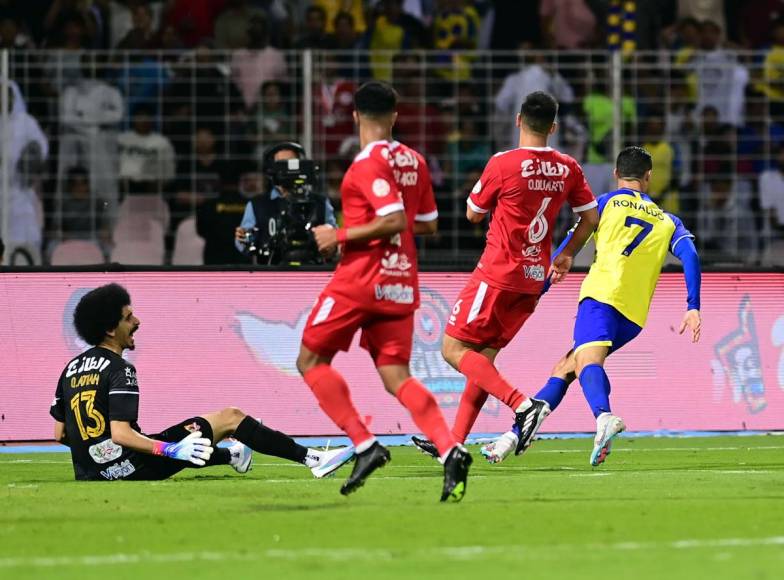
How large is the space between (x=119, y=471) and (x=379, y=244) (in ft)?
9.07

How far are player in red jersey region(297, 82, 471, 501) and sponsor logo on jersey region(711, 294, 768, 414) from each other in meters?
6.23

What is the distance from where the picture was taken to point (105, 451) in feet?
33.6

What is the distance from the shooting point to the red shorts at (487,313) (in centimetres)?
1077

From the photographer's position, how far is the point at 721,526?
24.8 ft

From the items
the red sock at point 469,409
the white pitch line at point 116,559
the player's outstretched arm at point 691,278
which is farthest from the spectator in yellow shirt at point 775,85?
the white pitch line at point 116,559

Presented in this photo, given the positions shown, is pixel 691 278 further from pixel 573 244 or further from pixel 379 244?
pixel 379 244

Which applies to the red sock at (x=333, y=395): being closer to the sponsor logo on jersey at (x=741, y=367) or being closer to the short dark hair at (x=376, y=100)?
the short dark hair at (x=376, y=100)

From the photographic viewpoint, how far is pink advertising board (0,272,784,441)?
539 inches

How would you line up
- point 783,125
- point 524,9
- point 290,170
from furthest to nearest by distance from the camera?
point 524,9 → point 783,125 → point 290,170

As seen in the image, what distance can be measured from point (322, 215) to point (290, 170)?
45cm

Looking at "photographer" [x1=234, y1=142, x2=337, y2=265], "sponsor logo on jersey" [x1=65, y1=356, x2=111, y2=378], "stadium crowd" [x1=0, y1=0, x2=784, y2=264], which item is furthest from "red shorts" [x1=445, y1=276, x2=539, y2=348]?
"stadium crowd" [x1=0, y1=0, x2=784, y2=264]

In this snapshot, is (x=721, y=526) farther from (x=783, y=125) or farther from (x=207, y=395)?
(x=783, y=125)

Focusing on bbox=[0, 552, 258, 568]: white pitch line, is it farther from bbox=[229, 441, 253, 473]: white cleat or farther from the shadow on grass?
bbox=[229, 441, 253, 473]: white cleat

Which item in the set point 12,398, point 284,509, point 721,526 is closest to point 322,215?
point 12,398
